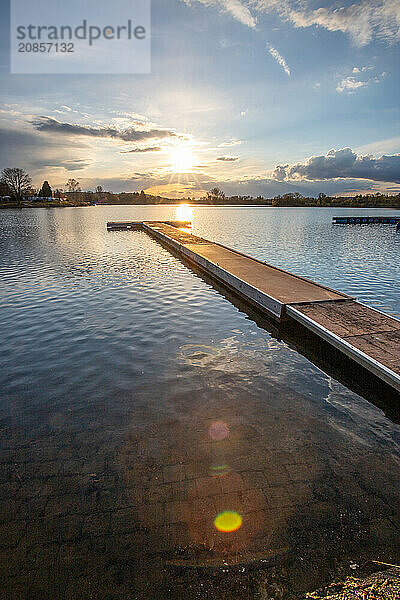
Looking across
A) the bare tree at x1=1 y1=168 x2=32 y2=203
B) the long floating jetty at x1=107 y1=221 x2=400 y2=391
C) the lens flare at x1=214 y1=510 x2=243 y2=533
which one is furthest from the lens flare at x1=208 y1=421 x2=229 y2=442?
the bare tree at x1=1 y1=168 x2=32 y2=203

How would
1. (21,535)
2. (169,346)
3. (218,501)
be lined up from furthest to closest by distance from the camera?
(169,346), (218,501), (21,535)

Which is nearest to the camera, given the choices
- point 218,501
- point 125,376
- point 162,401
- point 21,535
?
point 21,535

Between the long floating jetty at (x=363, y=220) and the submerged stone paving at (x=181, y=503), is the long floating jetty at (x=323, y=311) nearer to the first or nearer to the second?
the submerged stone paving at (x=181, y=503)

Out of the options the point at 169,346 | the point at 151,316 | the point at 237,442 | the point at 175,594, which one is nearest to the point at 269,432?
the point at 237,442

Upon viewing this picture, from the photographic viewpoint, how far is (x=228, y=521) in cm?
463

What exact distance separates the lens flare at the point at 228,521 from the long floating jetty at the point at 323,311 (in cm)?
513

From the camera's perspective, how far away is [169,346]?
10734mm

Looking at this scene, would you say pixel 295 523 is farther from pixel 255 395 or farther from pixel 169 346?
pixel 169 346

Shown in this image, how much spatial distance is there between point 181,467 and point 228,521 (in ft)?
4.38

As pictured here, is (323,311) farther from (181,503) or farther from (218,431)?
(181,503)

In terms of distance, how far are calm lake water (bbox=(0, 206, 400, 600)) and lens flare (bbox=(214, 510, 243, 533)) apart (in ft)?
0.07

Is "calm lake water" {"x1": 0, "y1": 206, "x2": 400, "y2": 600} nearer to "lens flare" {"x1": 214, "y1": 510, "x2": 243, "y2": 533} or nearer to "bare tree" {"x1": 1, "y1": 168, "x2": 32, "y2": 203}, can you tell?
"lens flare" {"x1": 214, "y1": 510, "x2": 243, "y2": 533}

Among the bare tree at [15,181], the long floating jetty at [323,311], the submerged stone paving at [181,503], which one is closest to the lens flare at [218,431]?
the submerged stone paving at [181,503]

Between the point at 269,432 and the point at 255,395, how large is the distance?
144cm
